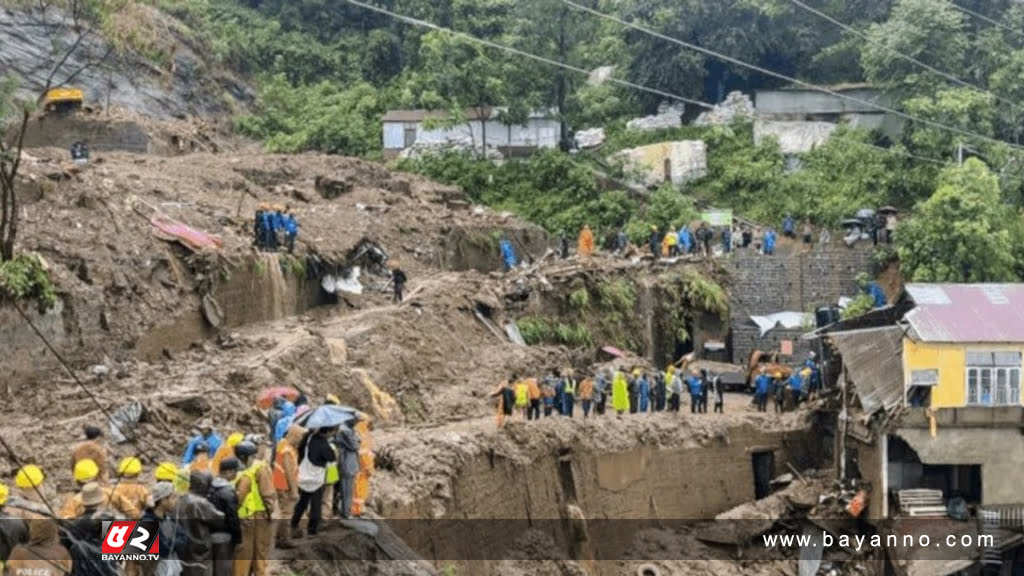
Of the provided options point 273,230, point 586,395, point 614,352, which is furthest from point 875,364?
point 273,230

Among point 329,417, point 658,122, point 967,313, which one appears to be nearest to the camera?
point 329,417

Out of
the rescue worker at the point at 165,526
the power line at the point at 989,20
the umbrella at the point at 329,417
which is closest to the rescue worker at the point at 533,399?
the umbrella at the point at 329,417

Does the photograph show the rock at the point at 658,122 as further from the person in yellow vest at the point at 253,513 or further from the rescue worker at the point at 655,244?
the person in yellow vest at the point at 253,513

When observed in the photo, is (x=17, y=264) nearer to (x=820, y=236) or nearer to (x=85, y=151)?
(x=85, y=151)

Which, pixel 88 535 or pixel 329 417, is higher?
pixel 329 417

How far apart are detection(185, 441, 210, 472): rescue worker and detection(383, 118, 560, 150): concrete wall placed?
108ft

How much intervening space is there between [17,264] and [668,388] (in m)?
12.6

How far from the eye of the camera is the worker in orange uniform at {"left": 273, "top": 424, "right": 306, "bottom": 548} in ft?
50.3

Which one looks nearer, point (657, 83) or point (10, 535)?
point (10, 535)

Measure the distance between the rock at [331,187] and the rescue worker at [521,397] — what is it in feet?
41.7

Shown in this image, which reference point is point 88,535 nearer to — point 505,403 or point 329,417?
point 329,417

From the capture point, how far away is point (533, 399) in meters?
26.5

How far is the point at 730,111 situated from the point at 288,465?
3730 centimetres

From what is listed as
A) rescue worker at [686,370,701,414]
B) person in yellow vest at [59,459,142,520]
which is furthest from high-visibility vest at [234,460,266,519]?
rescue worker at [686,370,701,414]
